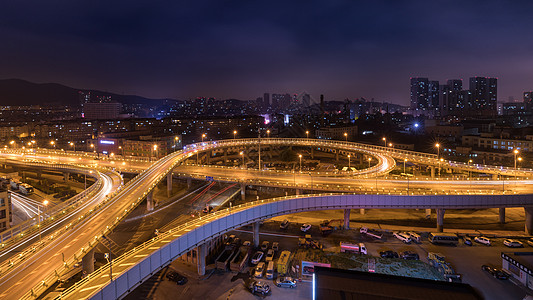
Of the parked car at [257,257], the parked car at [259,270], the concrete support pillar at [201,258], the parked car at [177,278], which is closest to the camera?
the parked car at [177,278]

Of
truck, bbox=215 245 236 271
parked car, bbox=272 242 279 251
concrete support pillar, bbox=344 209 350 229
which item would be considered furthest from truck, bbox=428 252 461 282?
truck, bbox=215 245 236 271

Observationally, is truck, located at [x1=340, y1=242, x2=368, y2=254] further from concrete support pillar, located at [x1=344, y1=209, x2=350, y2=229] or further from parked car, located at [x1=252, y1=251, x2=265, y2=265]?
parked car, located at [x1=252, y1=251, x2=265, y2=265]

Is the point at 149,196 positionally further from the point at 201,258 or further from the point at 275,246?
the point at 275,246

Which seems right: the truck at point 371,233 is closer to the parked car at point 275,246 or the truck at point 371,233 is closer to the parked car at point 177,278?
the parked car at point 275,246

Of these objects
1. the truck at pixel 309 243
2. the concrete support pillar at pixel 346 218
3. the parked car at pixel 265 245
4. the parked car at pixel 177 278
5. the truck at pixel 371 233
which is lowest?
the parked car at pixel 177 278

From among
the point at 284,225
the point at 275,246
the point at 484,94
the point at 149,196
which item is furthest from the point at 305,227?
the point at 484,94

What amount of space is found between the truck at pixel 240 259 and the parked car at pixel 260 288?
97.0 inches

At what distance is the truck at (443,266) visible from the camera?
2070 cm

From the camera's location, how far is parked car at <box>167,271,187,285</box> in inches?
812

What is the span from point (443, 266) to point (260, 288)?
12381 millimetres

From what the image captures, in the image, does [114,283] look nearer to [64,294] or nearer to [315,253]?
[64,294]

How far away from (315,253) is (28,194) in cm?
3758

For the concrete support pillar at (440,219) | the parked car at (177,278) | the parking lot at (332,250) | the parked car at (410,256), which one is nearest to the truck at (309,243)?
the parking lot at (332,250)

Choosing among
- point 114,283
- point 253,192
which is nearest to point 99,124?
point 253,192
